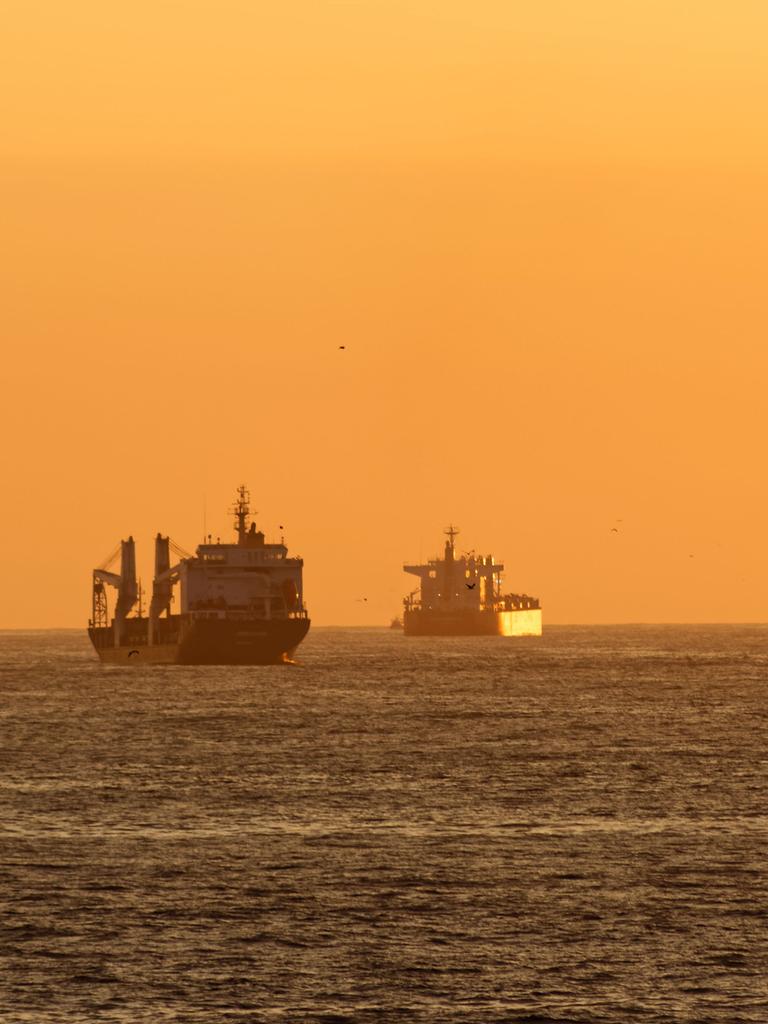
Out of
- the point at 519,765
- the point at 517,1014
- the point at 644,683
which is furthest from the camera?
the point at 644,683

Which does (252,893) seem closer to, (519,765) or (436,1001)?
(436,1001)

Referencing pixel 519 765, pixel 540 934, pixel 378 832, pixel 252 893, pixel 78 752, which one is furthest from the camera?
pixel 78 752

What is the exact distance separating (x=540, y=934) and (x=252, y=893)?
822 centimetres

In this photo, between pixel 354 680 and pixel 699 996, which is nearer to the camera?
pixel 699 996

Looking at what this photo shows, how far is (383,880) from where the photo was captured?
173 ft

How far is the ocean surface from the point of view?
39750 millimetres

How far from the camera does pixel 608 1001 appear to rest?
3906 centimetres

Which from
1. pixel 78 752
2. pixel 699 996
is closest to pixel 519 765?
pixel 78 752

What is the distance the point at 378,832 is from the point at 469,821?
4.10 meters

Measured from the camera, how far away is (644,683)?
188m

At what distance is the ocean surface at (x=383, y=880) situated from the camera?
3975 centimetres

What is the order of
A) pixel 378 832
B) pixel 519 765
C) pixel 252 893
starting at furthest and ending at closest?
pixel 519 765 → pixel 378 832 → pixel 252 893

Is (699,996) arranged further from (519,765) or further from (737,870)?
(519,765)

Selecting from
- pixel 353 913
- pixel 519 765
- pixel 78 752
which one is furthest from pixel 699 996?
pixel 78 752
